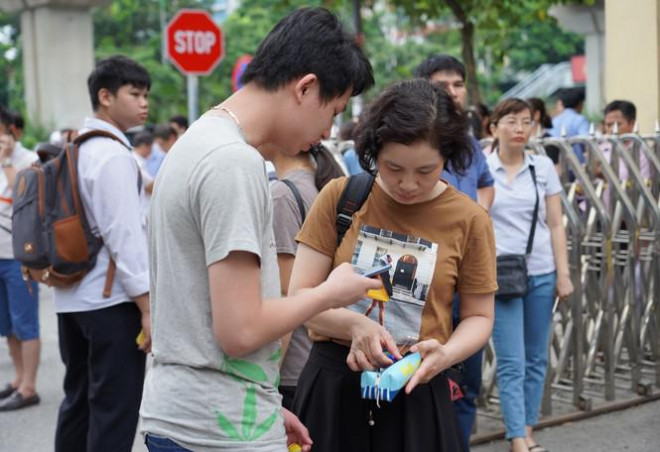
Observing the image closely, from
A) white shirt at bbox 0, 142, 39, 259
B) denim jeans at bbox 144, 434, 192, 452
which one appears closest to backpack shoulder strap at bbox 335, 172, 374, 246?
denim jeans at bbox 144, 434, 192, 452

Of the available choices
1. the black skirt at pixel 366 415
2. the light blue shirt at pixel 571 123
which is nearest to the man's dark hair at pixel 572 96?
the light blue shirt at pixel 571 123

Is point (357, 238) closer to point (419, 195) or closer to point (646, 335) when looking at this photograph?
point (419, 195)

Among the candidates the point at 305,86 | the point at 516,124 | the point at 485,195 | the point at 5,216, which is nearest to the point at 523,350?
the point at 485,195

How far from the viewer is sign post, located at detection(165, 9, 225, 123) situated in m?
11.7

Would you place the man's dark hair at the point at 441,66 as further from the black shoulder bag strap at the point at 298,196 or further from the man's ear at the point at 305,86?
the man's ear at the point at 305,86

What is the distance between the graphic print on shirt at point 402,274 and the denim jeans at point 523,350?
7.50 ft

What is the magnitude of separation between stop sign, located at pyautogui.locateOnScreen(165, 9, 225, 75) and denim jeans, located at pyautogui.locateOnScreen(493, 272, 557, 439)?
6.72 metres

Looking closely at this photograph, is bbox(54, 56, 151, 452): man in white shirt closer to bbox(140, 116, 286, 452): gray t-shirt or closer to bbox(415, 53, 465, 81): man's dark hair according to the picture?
bbox(415, 53, 465, 81): man's dark hair

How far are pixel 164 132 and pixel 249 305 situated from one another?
1124 cm

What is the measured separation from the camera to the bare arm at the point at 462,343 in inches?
115

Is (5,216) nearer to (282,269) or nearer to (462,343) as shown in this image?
(282,269)

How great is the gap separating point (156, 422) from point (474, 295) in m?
1.05

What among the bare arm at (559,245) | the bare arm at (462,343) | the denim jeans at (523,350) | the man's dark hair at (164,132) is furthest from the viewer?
the man's dark hair at (164,132)

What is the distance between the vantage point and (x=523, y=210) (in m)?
5.51
